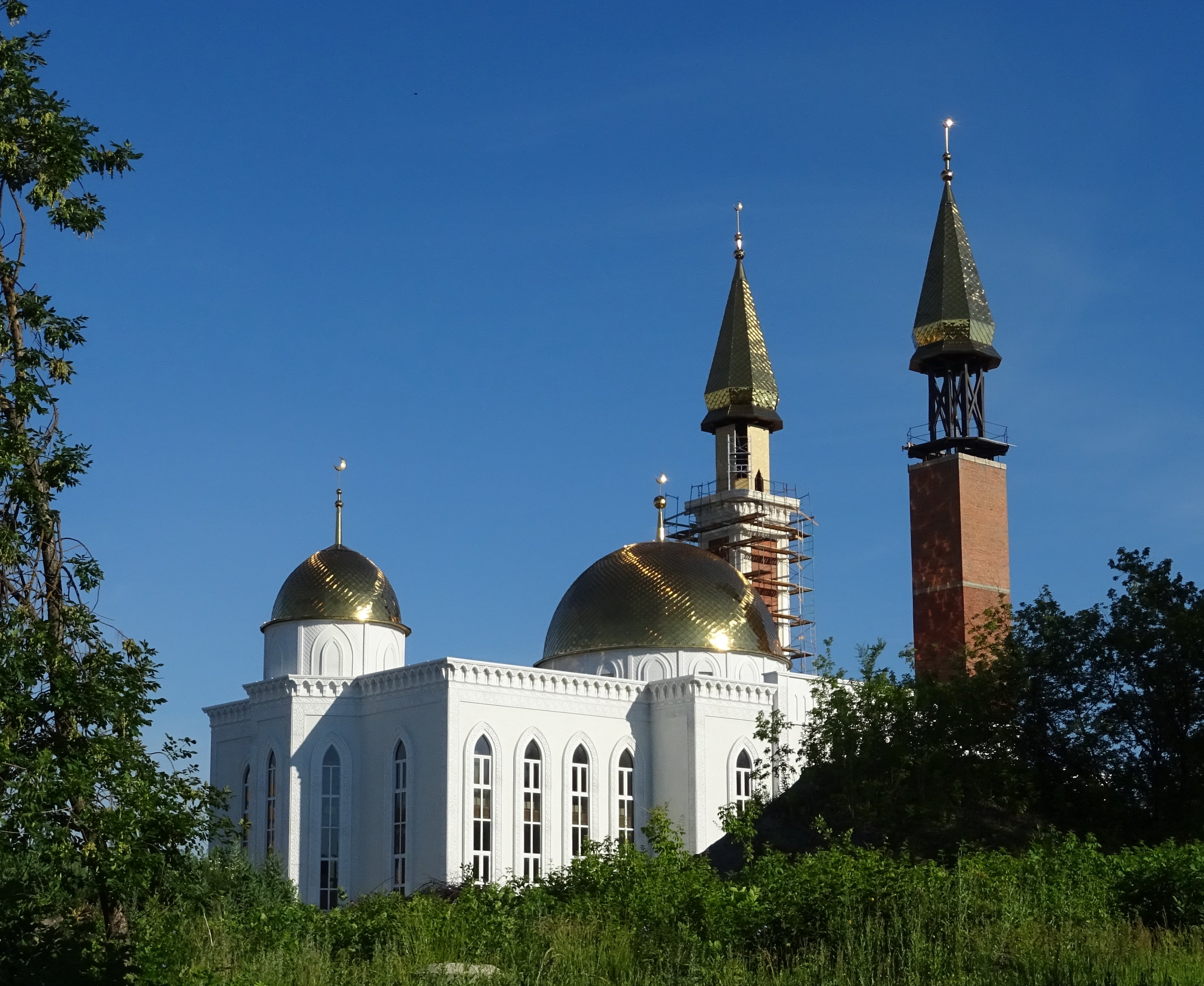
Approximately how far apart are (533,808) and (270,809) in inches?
253

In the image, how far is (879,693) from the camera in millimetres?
Result: 32062

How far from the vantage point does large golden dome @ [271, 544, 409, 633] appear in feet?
144

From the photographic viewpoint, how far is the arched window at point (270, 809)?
4175 centimetres

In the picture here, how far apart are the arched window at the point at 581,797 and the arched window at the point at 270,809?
7076 millimetres

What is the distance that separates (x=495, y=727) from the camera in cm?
4088

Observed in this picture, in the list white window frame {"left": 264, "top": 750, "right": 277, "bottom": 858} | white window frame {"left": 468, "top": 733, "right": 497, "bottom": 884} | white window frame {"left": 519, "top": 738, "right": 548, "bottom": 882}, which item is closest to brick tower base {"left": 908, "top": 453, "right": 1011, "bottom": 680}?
white window frame {"left": 519, "top": 738, "right": 548, "bottom": 882}

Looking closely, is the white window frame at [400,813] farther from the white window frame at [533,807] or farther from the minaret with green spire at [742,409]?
the minaret with green spire at [742,409]

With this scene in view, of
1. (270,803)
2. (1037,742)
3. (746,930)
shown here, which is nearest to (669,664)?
(270,803)

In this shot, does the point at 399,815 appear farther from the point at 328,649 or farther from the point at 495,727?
the point at 328,649

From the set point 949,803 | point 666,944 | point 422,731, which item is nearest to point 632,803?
point 422,731

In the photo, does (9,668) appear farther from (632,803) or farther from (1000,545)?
(1000,545)

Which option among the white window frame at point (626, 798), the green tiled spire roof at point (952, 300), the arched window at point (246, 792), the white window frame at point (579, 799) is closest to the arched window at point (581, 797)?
the white window frame at point (579, 799)

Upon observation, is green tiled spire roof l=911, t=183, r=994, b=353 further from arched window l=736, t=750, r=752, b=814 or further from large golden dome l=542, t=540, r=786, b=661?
arched window l=736, t=750, r=752, b=814

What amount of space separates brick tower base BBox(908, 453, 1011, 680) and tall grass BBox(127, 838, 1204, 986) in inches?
1054
